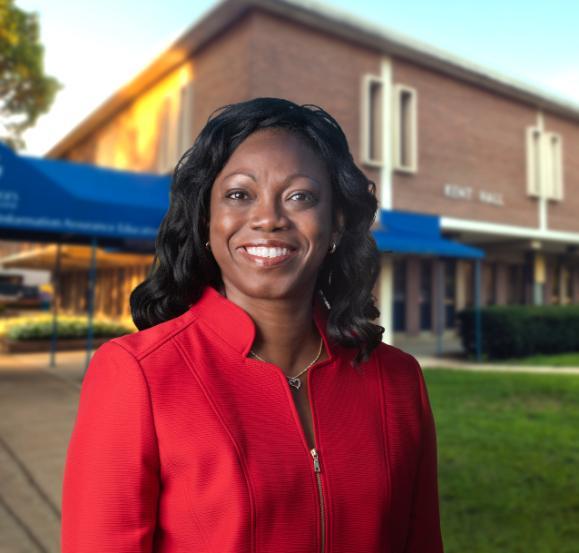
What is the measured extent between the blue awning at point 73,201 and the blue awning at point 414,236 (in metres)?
4.96

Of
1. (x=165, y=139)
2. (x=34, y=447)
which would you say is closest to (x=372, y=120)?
(x=165, y=139)

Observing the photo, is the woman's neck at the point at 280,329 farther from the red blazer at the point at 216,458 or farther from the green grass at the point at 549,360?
the green grass at the point at 549,360

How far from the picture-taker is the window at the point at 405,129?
15.1 metres

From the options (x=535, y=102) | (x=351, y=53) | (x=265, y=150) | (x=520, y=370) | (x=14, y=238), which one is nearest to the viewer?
(x=265, y=150)

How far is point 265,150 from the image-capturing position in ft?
4.92

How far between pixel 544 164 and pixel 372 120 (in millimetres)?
6735

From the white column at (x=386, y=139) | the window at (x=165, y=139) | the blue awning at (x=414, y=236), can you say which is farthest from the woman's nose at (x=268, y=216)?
the window at (x=165, y=139)

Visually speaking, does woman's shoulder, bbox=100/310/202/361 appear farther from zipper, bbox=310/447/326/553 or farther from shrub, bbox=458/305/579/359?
shrub, bbox=458/305/579/359

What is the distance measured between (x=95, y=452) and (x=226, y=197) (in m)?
0.65

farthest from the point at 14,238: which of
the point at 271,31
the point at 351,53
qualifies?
the point at 351,53

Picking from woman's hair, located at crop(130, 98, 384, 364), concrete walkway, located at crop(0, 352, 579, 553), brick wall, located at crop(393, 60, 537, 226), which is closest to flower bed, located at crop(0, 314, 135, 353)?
concrete walkway, located at crop(0, 352, 579, 553)

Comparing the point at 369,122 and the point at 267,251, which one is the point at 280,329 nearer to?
the point at 267,251

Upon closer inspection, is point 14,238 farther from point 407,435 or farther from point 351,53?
point 407,435

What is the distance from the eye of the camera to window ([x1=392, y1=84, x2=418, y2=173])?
15094 millimetres
